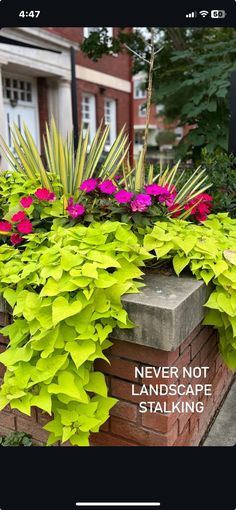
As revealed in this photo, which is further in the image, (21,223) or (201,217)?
(201,217)

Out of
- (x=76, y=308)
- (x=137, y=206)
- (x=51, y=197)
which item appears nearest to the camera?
(x=76, y=308)

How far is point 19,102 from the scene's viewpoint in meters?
11.6

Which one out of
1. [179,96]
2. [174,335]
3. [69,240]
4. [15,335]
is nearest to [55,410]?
[15,335]

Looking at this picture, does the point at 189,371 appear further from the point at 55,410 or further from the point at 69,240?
the point at 69,240

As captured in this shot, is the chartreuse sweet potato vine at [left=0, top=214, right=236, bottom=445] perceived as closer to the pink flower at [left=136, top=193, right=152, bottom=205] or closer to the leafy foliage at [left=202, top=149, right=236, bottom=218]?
the pink flower at [left=136, top=193, right=152, bottom=205]

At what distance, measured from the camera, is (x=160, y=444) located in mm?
1578

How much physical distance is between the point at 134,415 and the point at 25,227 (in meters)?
0.96

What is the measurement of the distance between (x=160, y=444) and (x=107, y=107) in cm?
1559

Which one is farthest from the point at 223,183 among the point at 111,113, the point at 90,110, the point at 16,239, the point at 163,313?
the point at 111,113

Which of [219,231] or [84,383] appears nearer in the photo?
[84,383]

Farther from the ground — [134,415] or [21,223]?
[21,223]

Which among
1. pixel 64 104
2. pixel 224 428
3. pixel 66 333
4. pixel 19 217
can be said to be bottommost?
pixel 224 428

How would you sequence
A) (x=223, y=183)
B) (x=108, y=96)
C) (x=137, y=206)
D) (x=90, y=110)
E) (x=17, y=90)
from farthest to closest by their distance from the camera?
(x=108, y=96) → (x=90, y=110) → (x=17, y=90) → (x=223, y=183) → (x=137, y=206)
